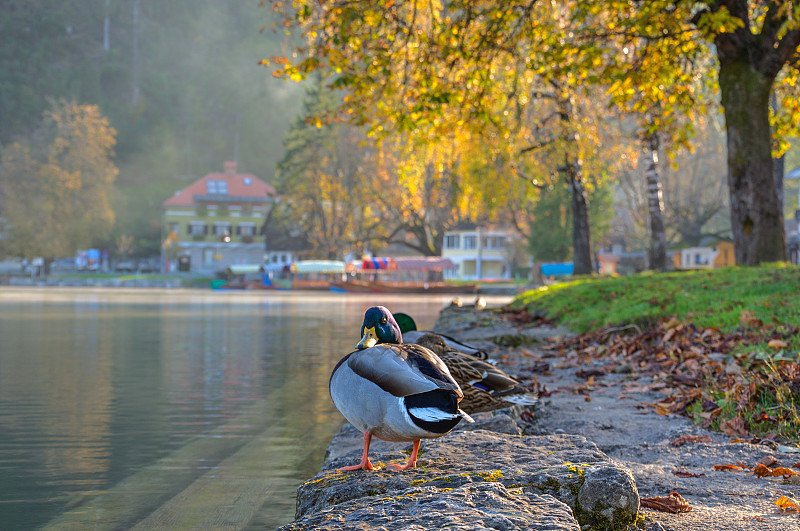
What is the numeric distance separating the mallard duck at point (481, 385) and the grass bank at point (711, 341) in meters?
1.67

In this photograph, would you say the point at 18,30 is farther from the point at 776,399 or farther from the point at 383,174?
the point at 776,399

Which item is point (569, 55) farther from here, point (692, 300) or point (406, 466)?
point (406, 466)

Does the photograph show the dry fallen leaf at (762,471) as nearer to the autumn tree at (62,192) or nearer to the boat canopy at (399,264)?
the boat canopy at (399,264)

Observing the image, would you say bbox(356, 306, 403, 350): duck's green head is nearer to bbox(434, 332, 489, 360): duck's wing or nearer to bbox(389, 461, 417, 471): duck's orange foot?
bbox(389, 461, 417, 471): duck's orange foot

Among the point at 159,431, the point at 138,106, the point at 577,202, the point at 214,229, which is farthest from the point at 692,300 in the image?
the point at 138,106

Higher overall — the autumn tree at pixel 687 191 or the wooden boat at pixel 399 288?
the autumn tree at pixel 687 191

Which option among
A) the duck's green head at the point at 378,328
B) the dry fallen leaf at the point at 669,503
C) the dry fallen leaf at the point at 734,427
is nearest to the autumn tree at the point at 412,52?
the dry fallen leaf at the point at 734,427

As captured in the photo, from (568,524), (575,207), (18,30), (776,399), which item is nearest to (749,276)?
(776,399)

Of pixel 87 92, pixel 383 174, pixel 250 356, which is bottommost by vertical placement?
pixel 250 356

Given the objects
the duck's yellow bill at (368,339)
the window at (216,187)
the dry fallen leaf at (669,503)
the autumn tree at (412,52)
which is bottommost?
the dry fallen leaf at (669,503)

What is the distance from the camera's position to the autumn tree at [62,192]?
316ft

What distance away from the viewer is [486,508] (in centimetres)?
302

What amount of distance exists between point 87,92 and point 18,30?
67.6 feet

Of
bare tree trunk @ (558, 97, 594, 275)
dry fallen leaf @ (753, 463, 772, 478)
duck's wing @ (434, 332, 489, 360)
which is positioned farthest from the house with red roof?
dry fallen leaf @ (753, 463, 772, 478)
